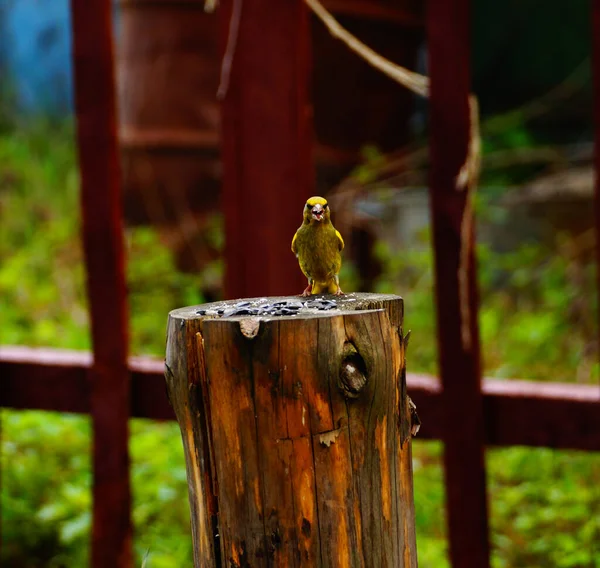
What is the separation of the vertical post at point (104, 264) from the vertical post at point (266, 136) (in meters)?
0.33

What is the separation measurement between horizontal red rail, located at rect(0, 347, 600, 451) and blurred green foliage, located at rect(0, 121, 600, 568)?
466 mm

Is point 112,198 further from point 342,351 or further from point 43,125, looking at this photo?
point 43,125

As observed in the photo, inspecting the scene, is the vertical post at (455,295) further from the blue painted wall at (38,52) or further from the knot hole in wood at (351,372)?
the blue painted wall at (38,52)

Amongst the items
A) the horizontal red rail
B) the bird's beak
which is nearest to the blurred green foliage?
the horizontal red rail

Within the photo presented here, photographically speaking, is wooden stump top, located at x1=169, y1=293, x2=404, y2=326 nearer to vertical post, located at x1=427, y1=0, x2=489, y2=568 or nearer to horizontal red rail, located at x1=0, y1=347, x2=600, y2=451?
vertical post, located at x1=427, y1=0, x2=489, y2=568

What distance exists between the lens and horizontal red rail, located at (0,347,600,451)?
2.15 m

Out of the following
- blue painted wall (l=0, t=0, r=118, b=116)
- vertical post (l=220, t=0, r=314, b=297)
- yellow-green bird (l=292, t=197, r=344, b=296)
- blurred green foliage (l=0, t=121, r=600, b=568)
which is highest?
blue painted wall (l=0, t=0, r=118, b=116)

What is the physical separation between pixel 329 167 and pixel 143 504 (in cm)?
300

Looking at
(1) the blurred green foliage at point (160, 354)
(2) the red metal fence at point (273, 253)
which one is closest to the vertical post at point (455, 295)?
(2) the red metal fence at point (273, 253)

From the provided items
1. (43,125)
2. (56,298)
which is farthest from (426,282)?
(43,125)

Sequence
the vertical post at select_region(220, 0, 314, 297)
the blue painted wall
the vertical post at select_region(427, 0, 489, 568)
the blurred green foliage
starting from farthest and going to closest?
the blue painted wall, the blurred green foliage, the vertical post at select_region(220, 0, 314, 297), the vertical post at select_region(427, 0, 489, 568)

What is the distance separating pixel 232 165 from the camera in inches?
92.4

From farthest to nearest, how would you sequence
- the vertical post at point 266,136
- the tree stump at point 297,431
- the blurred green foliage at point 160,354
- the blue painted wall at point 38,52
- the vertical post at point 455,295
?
the blue painted wall at point 38,52 → the blurred green foliage at point 160,354 → the vertical post at point 266,136 → the vertical post at point 455,295 → the tree stump at point 297,431

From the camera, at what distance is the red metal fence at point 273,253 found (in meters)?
2.12
